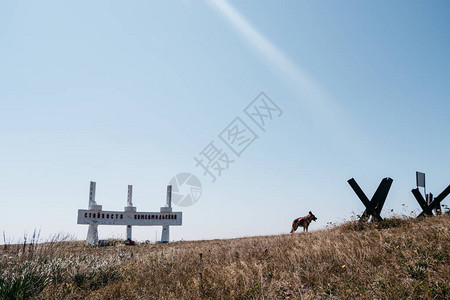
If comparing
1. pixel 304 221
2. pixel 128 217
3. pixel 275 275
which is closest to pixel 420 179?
pixel 304 221

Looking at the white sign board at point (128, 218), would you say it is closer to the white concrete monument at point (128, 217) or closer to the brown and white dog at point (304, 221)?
the white concrete monument at point (128, 217)

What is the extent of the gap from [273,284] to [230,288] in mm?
780

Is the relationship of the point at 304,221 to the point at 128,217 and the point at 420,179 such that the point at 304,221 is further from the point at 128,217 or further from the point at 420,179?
the point at 128,217

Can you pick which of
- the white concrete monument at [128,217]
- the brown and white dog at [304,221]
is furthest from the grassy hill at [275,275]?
the white concrete monument at [128,217]

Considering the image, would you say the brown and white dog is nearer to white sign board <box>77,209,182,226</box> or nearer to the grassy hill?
the grassy hill

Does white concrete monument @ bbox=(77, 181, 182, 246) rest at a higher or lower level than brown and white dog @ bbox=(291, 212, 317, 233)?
higher

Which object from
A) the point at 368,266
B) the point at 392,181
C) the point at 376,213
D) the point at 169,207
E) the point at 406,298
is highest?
the point at 169,207

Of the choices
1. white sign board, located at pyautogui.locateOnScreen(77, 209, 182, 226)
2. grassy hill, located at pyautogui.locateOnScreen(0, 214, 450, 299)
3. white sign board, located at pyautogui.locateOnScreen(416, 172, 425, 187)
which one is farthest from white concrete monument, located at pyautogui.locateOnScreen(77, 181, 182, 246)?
white sign board, located at pyautogui.locateOnScreen(416, 172, 425, 187)

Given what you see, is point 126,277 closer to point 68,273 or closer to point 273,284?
point 68,273

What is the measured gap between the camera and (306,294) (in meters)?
4.85

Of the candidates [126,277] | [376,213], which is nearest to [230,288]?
[126,277]

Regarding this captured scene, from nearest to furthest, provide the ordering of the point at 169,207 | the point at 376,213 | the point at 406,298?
the point at 406,298
the point at 376,213
the point at 169,207

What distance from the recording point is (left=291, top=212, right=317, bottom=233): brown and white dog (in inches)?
610

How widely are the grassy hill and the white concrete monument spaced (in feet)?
51.8
